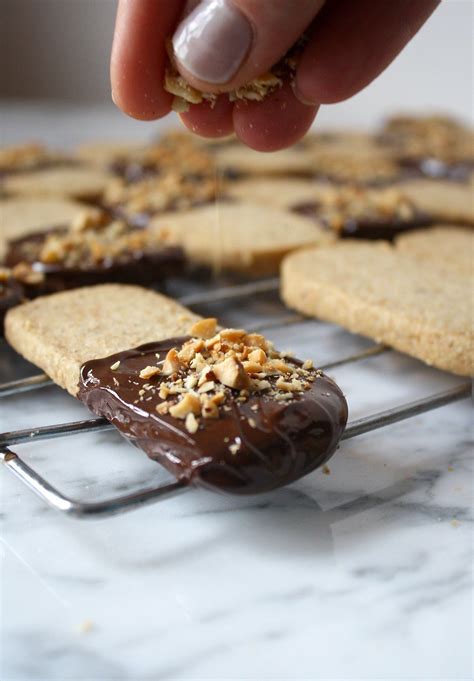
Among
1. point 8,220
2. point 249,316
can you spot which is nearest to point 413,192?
point 249,316

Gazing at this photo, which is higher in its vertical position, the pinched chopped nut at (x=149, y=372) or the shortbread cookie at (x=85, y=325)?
the pinched chopped nut at (x=149, y=372)

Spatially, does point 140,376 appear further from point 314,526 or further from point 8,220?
point 8,220

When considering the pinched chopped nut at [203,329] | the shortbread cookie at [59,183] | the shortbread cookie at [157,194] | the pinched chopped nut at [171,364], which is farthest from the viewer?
the shortbread cookie at [59,183]

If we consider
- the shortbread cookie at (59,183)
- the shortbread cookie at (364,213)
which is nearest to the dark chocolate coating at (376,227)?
the shortbread cookie at (364,213)

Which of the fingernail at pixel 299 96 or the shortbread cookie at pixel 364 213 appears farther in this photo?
the shortbread cookie at pixel 364 213

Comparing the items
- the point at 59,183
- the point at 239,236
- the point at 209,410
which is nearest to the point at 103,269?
the point at 239,236

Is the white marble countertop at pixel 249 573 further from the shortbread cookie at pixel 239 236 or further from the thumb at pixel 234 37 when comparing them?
the shortbread cookie at pixel 239 236

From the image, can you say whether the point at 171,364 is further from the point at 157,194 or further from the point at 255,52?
the point at 157,194
